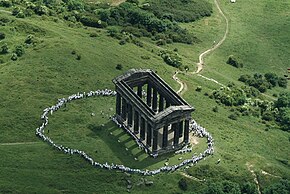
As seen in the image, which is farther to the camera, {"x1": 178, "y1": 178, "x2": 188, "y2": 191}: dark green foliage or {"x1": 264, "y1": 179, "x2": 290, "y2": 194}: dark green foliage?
{"x1": 264, "y1": 179, "x2": 290, "y2": 194}: dark green foliage

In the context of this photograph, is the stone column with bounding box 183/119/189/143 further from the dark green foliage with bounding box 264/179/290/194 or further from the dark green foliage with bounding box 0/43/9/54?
the dark green foliage with bounding box 0/43/9/54

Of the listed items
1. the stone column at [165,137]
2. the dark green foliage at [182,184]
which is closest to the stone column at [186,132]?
the stone column at [165,137]

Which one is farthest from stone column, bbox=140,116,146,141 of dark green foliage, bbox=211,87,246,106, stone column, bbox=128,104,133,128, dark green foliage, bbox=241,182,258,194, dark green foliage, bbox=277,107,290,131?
dark green foliage, bbox=277,107,290,131

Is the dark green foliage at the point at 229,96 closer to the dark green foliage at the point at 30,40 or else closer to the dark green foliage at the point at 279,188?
the dark green foliage at the point at 279,188

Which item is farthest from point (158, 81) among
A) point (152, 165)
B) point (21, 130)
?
point (21, 130)

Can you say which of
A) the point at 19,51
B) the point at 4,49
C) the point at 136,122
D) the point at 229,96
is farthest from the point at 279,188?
the point at 4,49

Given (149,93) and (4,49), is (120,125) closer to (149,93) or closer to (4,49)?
(149,93)

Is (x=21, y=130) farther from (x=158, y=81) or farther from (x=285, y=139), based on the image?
(x=285, y=139)

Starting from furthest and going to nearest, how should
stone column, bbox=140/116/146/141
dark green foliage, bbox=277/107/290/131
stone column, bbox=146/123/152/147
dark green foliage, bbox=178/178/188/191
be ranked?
dark green foliage, bbox=277/107/290/131
stone column, bbox=140/116/146/141
stone column, bbox=146/123/152/147
dark green foliage, bbox=178/178/188/191

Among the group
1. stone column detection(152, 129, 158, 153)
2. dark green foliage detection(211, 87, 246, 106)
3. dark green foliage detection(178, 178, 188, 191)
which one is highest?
stone column detection(152, 129, 158, 153)
